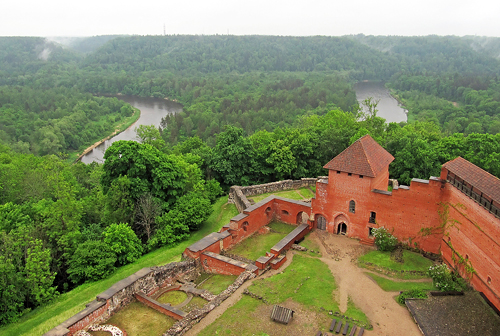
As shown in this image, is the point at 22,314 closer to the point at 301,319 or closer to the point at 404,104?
the point at 301,319

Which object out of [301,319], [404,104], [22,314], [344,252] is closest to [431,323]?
[301,319]

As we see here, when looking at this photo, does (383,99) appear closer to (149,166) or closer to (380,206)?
(149,166)

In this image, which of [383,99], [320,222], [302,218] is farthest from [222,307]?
[383,99]

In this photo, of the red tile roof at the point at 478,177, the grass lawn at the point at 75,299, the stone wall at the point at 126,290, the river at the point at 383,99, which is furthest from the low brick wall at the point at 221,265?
the river at the point at 383,99

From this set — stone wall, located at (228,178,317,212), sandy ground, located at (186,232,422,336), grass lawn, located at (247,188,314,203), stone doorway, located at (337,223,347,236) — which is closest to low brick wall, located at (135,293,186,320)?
sandy ground, located at (186,232,422,336)

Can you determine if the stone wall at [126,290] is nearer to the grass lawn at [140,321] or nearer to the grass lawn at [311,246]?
the grass lawn at [140,321]

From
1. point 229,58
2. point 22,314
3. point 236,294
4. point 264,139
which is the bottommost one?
point 22,314
